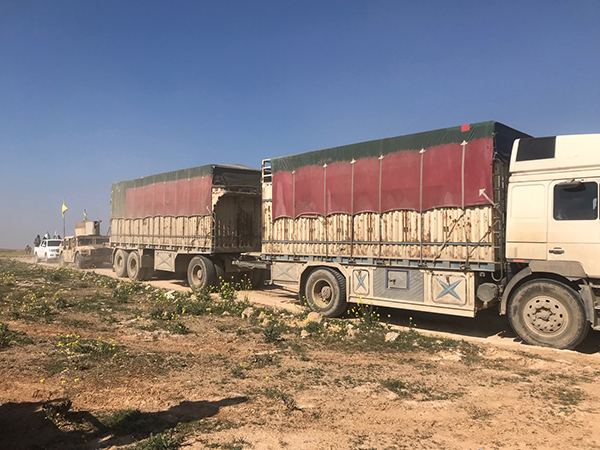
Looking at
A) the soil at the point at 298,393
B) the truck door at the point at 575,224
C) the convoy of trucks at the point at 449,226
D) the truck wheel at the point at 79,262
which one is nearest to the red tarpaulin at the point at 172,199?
the convoy of trucks at the point at 449,226

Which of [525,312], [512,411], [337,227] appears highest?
[337,227]

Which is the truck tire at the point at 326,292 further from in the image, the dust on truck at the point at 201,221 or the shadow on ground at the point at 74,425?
the shadow on ground at the point at 74,425

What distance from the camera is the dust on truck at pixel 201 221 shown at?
15.0 m

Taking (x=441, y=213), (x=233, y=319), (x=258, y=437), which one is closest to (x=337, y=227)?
(x=441, y=213)

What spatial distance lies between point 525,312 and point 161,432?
6.77m

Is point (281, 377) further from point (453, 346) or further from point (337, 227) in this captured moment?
point (337, 227)

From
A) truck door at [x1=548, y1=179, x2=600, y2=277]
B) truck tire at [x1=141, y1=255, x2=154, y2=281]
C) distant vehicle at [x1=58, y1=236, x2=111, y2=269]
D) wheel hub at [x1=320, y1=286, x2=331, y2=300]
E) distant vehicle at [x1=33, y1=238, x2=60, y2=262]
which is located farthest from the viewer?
distant vehicle at [x1=33, y1=238, x2=60, y2=262]

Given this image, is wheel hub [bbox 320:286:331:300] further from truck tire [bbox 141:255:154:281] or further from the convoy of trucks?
truck tire [bbox 141:255:154:281]

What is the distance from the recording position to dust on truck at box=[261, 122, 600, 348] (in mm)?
7590

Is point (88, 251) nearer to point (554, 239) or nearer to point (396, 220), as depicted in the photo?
point (396, 220)

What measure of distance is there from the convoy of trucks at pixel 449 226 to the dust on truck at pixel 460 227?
0.02 metres

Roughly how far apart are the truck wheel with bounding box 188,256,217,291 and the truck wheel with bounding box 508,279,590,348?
9867 mm

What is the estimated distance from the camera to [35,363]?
6305 mm

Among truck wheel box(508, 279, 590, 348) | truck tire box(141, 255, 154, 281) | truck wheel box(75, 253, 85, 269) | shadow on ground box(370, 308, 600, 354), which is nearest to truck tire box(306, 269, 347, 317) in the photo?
shadow on ground box(370, 308, 600, 354)
